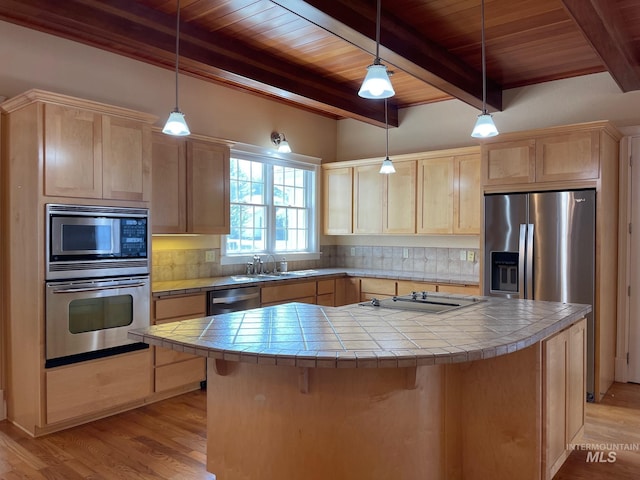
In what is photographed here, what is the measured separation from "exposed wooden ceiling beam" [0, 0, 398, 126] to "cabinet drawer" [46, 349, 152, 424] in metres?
2.18

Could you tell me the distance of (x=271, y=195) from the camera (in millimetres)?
5375

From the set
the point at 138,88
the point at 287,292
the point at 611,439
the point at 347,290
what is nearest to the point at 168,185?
the point at 138,88

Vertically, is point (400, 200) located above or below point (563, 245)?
above

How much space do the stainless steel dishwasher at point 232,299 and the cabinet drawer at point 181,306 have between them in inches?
2.5

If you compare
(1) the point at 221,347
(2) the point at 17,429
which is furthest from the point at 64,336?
(1) the point at 221,347

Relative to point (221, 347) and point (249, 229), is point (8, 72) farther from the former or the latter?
point (221, 347)

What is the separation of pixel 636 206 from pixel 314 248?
131 inches

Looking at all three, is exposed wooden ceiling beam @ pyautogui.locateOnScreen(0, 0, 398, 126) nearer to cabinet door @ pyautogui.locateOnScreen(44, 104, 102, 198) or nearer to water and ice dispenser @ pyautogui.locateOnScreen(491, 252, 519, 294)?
cabinet door @ pyautogui.locateOnScreen(44, 104, 102, 198)

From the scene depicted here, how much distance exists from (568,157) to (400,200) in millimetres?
1763

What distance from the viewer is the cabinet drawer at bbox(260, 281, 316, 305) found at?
4.45m

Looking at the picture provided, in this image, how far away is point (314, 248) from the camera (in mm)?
5891

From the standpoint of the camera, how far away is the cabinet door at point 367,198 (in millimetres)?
5363

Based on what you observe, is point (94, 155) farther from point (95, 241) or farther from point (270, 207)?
point (270, 207)

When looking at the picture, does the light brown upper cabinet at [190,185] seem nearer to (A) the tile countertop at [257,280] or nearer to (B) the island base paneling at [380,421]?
(A) the tile countertop at [257,280]
